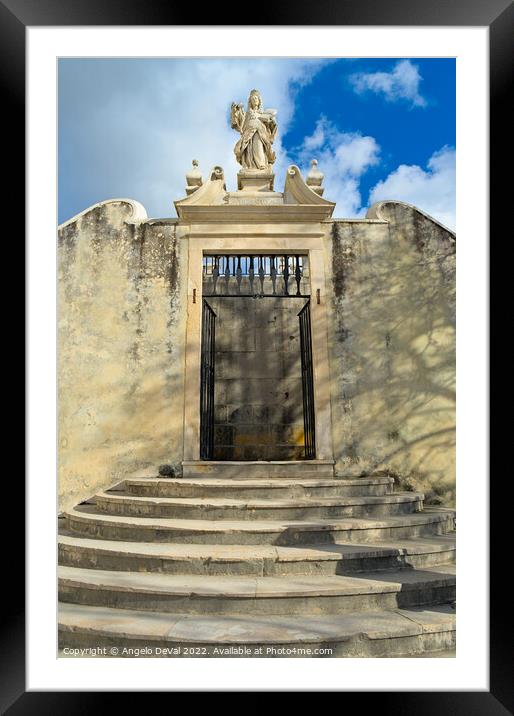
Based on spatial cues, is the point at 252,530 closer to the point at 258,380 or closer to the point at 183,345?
the point at 183,345

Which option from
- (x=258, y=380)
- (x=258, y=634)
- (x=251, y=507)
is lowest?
(x=258, y=634)

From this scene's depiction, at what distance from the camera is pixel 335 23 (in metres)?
2.59

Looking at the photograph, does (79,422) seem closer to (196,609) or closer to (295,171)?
(196,609)

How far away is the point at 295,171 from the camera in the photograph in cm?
700

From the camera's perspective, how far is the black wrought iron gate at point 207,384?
670cm

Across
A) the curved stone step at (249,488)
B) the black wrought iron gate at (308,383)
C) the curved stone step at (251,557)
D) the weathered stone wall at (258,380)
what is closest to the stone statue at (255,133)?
the weathered stone wall at (258,380)

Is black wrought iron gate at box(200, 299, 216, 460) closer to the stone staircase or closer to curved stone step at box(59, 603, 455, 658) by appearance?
the stone staircase

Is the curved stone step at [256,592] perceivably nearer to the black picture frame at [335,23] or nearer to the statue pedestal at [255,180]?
the black picture frame at [335,23]

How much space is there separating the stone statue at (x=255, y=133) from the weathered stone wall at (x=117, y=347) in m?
1.61

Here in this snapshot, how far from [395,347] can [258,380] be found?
2314 millimetres

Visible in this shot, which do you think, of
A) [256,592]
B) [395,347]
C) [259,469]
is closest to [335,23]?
[256,592]

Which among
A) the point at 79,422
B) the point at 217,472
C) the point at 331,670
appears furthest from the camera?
the point at 79,422
